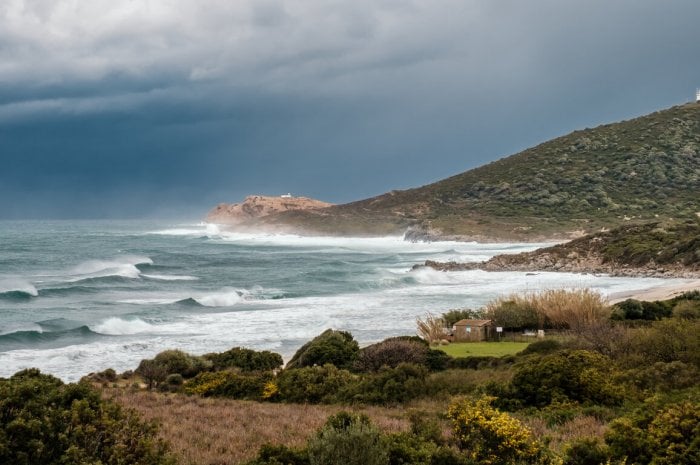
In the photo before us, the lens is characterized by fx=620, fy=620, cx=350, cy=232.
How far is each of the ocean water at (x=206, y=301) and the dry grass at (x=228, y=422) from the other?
349 inches

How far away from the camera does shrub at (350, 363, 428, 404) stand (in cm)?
1510

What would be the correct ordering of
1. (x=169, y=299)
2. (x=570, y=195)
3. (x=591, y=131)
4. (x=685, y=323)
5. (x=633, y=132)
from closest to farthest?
(x=685, y=323) < (x=169, y=299) < (x=570, y=195) < (x=633, y=132) < (x=591, y=131)

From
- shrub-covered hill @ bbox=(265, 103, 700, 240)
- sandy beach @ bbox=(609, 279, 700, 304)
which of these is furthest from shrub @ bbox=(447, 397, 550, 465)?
shrub-covered hill @ bbox=(265, 103, 700, 240)

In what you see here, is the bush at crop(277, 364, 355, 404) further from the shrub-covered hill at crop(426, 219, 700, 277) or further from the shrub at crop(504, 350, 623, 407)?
the shrub-covered hill at crop(426, 219, 700, 277)

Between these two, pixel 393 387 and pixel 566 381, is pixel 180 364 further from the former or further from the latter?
pixel 566 381

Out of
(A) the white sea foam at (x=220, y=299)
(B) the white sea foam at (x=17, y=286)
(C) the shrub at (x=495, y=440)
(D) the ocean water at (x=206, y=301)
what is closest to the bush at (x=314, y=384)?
(C) the shrub at (x=495, y=440)

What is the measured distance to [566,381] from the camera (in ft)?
43.5

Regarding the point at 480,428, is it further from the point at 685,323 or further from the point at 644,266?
the point at 644,266

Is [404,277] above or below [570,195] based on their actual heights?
below

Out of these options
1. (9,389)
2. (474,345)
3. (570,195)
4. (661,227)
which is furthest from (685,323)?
(570,195)

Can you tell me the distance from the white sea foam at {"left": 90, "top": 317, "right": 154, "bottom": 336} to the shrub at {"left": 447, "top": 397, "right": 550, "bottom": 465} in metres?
27.1

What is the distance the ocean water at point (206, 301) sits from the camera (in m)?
28.4

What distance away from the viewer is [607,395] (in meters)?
12.6

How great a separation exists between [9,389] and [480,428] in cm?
541
